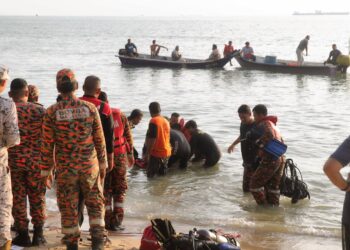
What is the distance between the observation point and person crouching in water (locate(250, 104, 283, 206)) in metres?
7.71

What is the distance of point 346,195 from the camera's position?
3.77 m

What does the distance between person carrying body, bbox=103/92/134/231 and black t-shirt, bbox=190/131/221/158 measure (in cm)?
407

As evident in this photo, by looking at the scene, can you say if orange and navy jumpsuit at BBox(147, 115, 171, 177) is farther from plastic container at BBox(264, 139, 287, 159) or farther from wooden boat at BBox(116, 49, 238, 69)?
wooden boat at BBox(116, 49, 238, 69)

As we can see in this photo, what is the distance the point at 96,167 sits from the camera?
524 centimetres

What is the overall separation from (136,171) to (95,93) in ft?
17.1

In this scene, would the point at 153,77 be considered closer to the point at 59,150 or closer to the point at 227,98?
the point at 227,98

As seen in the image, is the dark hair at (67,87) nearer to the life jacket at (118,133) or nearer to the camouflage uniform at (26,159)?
the camouflage uniform at (26,159)

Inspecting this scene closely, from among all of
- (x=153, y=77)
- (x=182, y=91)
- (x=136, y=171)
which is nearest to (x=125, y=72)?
(x=153, y=77)

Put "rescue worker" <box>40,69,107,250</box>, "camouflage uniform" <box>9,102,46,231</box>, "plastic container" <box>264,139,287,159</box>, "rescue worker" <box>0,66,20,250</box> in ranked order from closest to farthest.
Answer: "rescue worker" <box>0,66,20,250</box>
"rescue worker" <box>40,69,107,250</box>
"camouflage uniform" <box>9,102,46,231</box>
"plastic container" <box>264,139,287,159</box>

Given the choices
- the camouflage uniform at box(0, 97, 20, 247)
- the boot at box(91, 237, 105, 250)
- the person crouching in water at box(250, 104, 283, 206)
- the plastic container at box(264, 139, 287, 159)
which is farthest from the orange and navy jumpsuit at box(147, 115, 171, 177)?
the camouflage uniform at box(0, 97, 20, 247)

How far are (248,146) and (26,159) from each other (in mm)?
3665

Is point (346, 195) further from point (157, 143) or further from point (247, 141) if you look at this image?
point (157, 143)

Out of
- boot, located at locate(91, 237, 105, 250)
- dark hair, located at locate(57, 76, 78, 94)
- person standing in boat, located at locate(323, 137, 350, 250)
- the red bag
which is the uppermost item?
dark hair, located at locate(57, 76, 78, 94)

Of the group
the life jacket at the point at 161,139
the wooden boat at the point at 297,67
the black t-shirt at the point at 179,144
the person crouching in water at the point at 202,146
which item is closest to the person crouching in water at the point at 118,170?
the life jacket at the point at 161,139
